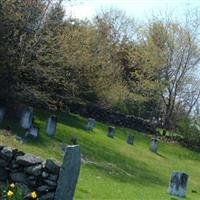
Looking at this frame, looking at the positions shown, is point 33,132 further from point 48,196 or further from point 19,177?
point 48,196

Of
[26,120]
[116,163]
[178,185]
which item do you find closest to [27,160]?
[178,185]

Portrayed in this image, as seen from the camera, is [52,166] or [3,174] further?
[3,174]

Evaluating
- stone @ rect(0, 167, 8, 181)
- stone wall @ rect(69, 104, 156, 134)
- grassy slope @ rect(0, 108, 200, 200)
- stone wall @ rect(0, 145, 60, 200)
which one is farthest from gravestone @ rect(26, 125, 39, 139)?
stone wall @ rect(69, 104, 156, 134)

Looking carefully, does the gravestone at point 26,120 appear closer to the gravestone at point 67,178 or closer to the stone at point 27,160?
the stone at point 27,160

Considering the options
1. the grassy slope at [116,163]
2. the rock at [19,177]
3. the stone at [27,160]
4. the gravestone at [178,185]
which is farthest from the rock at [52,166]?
the gravestone at [178,185]

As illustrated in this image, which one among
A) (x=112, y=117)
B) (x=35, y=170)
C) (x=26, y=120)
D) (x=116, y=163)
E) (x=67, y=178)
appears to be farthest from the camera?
(x=112, y=117)

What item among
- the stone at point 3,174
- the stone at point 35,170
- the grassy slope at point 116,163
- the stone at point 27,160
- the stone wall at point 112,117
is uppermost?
the stone wall at point 112,117

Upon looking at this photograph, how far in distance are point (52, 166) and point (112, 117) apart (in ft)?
113

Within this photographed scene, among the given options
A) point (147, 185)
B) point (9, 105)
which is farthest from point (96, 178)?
point (9, 105)

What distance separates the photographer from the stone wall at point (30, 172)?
11.3 meters

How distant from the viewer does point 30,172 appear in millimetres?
11422

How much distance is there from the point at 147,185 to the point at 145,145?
16.4m

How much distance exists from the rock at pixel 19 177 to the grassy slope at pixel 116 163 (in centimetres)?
304

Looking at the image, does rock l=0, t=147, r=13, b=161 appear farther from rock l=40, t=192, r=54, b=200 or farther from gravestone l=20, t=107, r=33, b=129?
gravestone l=20, t=107, r=33, b=129
